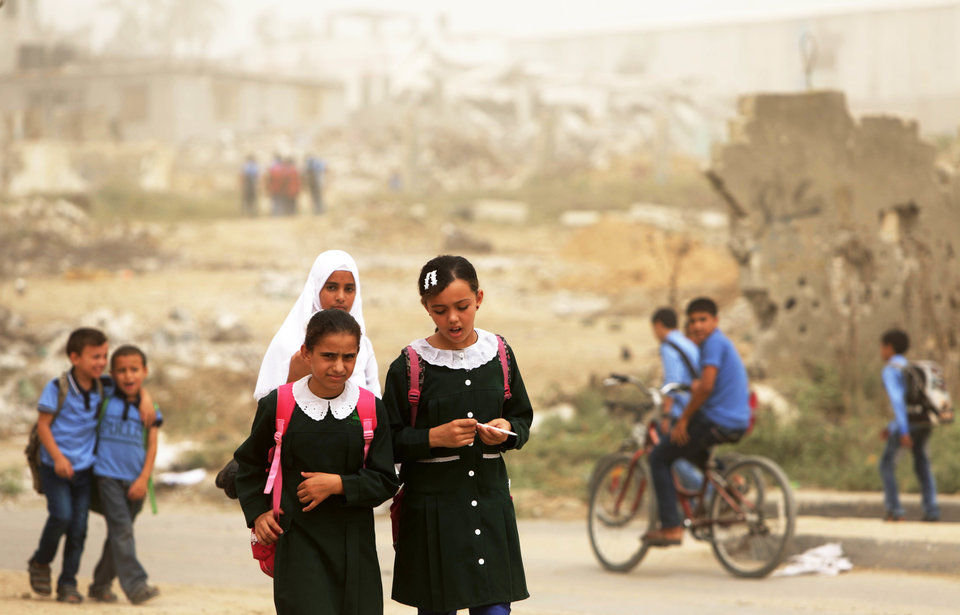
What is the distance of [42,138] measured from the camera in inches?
1553

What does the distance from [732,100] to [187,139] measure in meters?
28.6

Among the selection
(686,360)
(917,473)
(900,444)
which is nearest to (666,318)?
(686,360)

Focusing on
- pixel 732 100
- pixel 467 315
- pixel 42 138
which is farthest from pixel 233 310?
pixel 732 100

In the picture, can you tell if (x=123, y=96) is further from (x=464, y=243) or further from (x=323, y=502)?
(x=323, y=502)

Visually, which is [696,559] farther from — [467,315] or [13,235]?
[13,235]

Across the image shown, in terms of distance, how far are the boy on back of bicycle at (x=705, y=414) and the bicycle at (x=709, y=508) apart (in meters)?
0.11

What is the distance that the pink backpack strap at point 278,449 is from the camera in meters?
3.67

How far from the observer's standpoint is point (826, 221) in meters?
13.5

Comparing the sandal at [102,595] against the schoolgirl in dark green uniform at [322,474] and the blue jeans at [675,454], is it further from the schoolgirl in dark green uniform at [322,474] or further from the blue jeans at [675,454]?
the blue jeans at [675,454]

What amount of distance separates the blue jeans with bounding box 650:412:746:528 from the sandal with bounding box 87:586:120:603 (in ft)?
10.3

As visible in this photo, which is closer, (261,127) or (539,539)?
(539,539)

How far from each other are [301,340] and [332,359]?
85cm

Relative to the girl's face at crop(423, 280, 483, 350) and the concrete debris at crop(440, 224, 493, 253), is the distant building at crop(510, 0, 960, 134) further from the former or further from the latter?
the girl's face at crop(423, 280, 483, 350)

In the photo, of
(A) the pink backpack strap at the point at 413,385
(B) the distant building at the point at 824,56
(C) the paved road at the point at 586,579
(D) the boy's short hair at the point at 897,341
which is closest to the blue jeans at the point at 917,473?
(D) the boy's short hair at the point at 897,341
